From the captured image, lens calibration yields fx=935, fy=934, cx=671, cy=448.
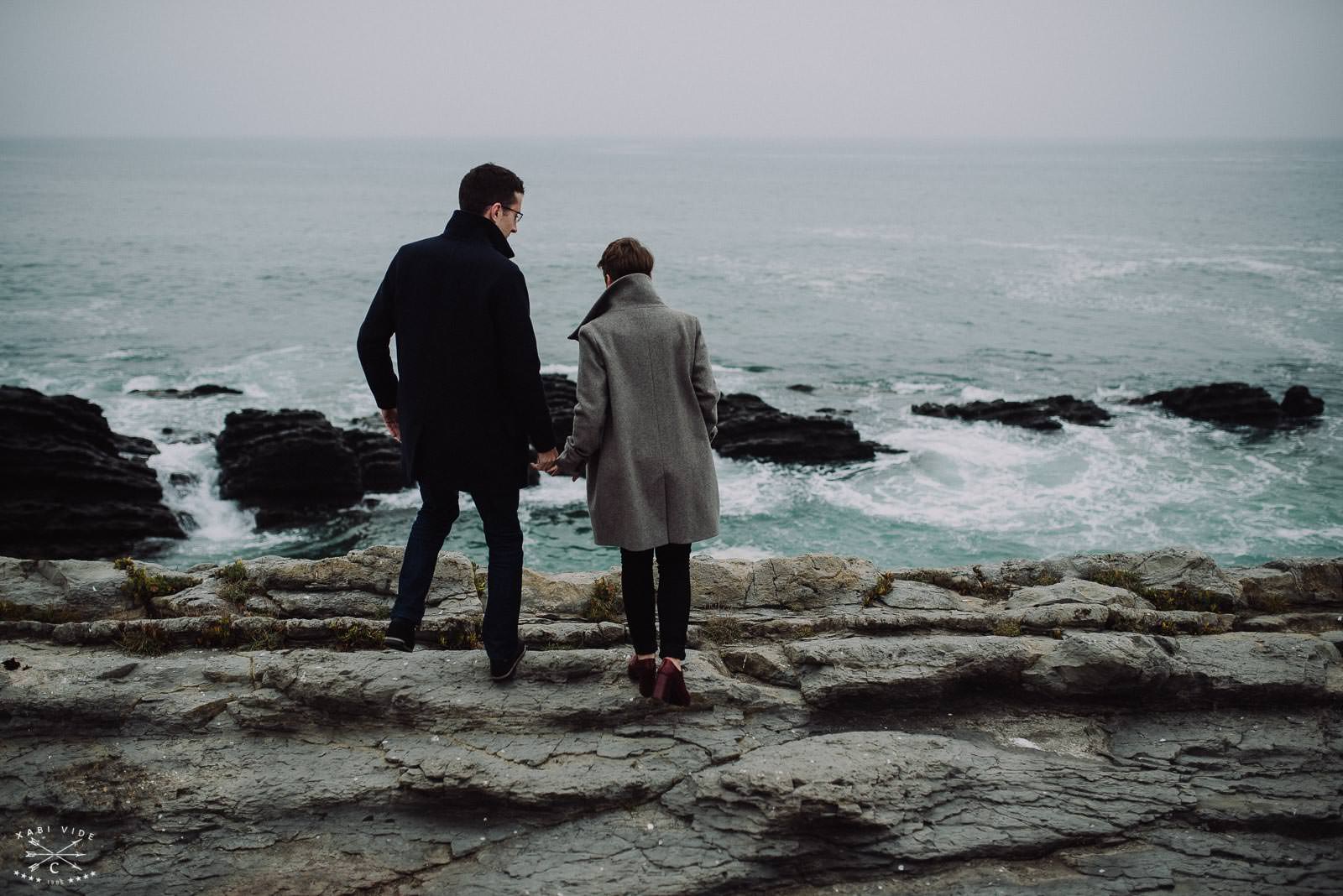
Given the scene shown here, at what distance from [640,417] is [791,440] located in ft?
67.4

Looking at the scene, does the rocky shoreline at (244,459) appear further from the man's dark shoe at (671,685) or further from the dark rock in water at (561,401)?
the man's dark shoe at (671,685)

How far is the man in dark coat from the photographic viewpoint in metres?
4.92

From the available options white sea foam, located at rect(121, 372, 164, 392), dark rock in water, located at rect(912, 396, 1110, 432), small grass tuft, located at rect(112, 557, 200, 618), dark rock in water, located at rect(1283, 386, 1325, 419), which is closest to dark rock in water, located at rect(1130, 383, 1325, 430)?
dark rock in water, located at rect(1283, 386, 1325, 419)

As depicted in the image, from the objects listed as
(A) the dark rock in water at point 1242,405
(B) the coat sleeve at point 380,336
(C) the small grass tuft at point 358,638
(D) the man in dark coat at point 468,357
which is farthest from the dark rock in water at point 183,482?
(A) the dark rock in water at point 1242,405

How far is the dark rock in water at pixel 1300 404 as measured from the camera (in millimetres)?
28344

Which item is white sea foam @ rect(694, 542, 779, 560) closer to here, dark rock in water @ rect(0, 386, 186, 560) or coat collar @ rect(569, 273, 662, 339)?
dark rock in water @ rect(0, 386, 186, 560)

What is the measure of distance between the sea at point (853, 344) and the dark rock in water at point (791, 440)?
50cm

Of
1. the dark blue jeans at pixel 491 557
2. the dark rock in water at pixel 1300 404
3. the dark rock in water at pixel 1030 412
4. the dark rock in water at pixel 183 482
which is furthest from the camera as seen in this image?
the dark rock in water at pixel 1300 404

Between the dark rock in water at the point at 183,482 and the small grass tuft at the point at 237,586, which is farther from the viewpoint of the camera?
the dark rock in water at the point at 183,482

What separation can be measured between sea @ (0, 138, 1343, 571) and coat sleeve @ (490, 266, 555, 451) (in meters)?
12.9

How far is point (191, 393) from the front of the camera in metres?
29.6

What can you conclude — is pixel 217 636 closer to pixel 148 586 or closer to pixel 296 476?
pixel 148 586

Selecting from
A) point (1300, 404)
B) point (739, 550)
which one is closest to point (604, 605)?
point (739, 550)

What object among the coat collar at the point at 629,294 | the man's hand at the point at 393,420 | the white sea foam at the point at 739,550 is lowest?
the white sea foam at the point at 739,550
